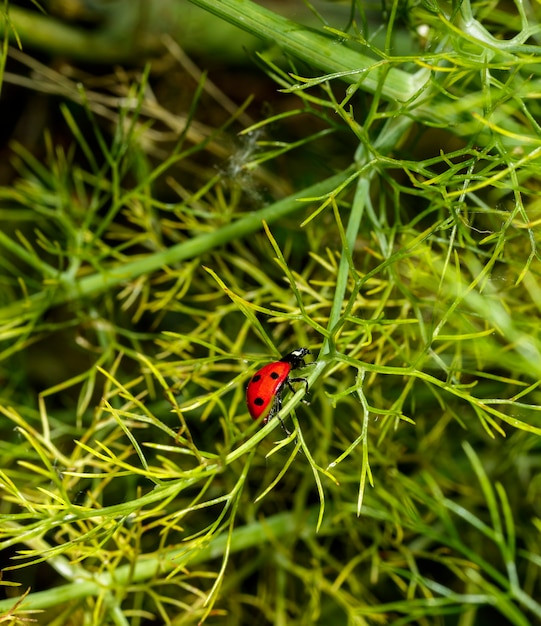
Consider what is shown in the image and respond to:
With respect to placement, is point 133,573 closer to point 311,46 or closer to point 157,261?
point 157,261

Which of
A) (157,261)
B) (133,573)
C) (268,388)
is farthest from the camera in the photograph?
(157,261)

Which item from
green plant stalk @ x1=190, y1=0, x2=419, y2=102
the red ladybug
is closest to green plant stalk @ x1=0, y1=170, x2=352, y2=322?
green plant stalk @ x1=190, y1=0, x2=419, y2=102

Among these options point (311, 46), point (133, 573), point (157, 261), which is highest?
point (311, 46)

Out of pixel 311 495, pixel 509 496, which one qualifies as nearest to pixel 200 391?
pixel 311 495

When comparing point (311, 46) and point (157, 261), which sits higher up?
point (311, 46)

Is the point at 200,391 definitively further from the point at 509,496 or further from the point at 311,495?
the point at 509,496

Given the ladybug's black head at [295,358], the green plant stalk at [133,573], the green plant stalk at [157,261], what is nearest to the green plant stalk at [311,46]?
the green plant stalk at [157,261]

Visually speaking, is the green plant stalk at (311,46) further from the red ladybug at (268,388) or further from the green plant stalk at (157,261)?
the red ladybug at (268,388)

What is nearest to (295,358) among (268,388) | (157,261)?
(268,388)

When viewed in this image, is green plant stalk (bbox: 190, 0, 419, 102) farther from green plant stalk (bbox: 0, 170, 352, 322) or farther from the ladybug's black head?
the ladybug's black head
